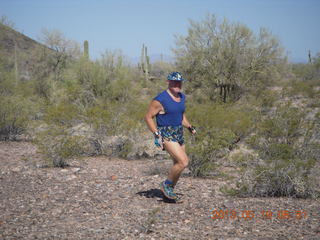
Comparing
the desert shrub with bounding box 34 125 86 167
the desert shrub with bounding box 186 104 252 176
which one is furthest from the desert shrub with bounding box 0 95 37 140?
the desert shrub with bounding box 186 104 252 176

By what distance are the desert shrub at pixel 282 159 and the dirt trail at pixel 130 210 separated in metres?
0.28

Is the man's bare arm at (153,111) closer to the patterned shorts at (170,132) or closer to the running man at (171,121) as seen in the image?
the running man at (171,121)

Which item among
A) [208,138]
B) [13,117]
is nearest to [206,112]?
[208,138]

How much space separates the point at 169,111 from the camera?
207 inches

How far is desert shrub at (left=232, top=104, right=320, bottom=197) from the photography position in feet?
20.0

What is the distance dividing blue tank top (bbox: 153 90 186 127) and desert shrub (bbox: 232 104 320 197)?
1.66 metres

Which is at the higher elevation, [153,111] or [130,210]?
[153,111]

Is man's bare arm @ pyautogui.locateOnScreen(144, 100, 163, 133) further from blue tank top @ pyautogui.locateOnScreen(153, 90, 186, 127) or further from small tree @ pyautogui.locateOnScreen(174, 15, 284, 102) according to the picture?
small tree @ pyautogui.locateOnScreen(174, 15, 284, 102)

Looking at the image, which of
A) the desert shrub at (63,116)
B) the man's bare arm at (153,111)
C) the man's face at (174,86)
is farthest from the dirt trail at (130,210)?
the desert shrub at (63,116)

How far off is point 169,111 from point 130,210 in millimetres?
1473

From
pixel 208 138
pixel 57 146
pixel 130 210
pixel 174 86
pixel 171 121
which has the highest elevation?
pixel 174 86

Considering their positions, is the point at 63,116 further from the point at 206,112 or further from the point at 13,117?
the point at 206,112

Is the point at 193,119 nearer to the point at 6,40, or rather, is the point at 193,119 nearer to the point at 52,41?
the point at 52,41

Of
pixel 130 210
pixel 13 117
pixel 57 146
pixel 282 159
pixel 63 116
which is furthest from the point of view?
pixel 13 117
